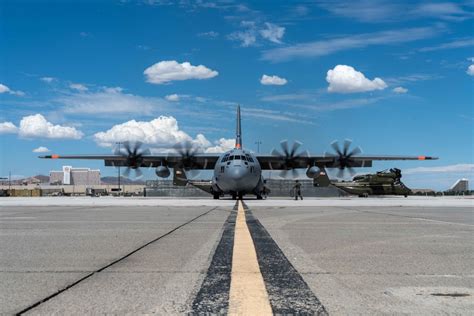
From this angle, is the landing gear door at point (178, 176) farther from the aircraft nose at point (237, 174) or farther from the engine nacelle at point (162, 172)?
the aircraft nose at point (237, 174)

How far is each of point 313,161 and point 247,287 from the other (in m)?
45.0

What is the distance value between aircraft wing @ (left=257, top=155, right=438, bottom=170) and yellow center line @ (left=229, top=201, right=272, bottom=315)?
134ft

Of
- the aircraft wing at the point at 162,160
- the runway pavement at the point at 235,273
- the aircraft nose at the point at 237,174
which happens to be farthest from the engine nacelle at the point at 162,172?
A: the runway pavement at the point at 235,273

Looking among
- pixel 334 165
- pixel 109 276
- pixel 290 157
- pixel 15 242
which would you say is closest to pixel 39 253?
pixel 15 242

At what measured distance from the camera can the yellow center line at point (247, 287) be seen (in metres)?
3.82

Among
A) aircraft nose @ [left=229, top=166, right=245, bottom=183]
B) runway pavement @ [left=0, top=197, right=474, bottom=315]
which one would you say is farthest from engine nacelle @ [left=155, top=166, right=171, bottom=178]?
runway pavement @ [left=0, top=197, right=474, bottom=315]

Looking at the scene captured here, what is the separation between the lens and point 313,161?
160ft

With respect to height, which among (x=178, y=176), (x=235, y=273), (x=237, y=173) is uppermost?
(x=237, y=173)

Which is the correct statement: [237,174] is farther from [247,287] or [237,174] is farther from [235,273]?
[247,287]

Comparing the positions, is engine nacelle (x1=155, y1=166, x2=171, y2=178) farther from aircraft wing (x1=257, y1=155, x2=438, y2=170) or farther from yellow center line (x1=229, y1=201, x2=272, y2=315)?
yellow center line (x1=229, y1=201, x2=272, y2=315)

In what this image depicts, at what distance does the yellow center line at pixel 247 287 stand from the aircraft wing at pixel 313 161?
40731 millimetres

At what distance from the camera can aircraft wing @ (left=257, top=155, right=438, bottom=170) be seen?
1885 inches

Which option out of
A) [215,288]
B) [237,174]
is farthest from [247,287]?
[237,174]

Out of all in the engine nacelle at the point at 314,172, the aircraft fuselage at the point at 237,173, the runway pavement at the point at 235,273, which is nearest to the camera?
the runway pavement at the point at 235,273
